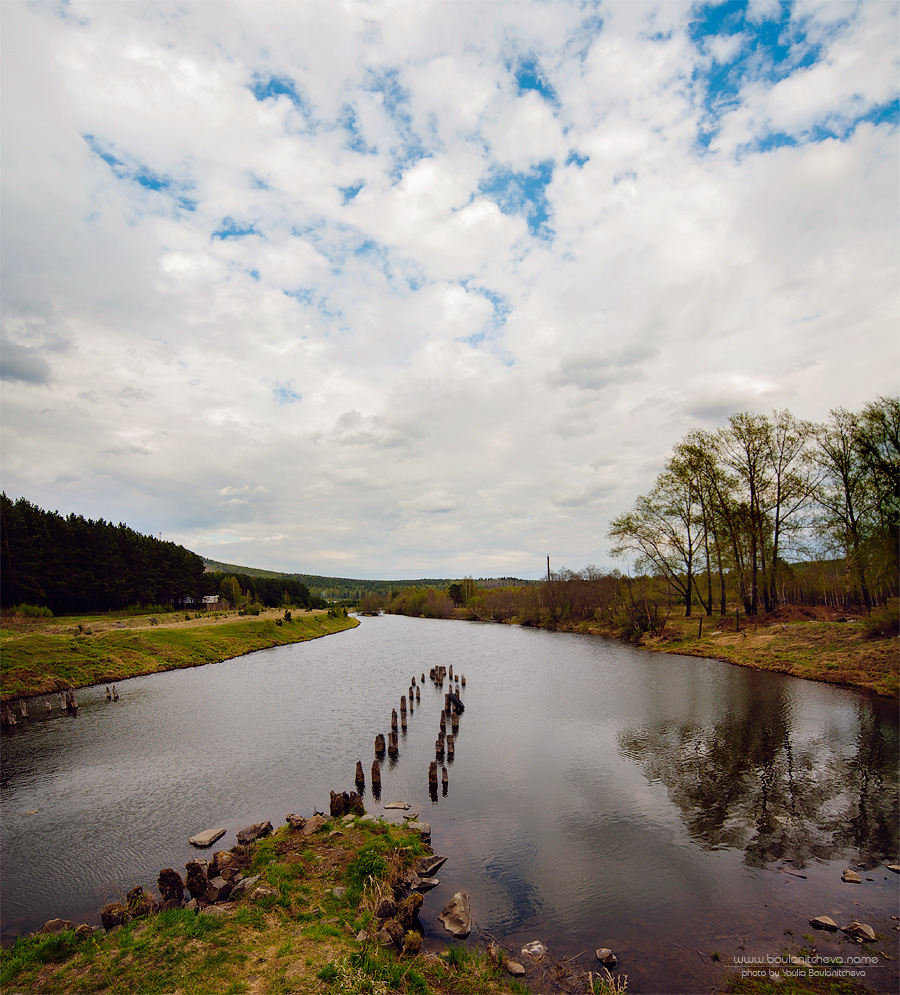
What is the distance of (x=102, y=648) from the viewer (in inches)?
1746

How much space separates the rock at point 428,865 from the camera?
500 inches

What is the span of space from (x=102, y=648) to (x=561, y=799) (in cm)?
4540

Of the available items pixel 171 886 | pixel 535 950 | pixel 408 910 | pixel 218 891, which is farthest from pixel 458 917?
pixel 171 886

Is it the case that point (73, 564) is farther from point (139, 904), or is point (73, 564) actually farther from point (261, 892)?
point (261, 892)

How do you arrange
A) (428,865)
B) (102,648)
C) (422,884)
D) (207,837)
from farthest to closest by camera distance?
(102,648) < (207,837) < (428,865) < (422,884)

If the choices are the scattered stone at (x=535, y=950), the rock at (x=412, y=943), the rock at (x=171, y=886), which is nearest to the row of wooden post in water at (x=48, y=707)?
the rock at (x=171, y=886)

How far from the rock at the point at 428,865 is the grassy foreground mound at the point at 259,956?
160 centimetres

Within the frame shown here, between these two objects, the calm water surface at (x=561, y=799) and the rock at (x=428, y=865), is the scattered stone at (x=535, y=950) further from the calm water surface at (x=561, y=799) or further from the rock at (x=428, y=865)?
the rock at (x=428, y=865)

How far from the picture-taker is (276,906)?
34.6 feet

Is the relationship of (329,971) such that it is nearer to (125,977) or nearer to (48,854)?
(125,977)

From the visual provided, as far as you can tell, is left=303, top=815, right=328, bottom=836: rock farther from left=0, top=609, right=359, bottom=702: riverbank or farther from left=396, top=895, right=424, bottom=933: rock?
left=0, top=609, right=359, bottom=702: riverbank

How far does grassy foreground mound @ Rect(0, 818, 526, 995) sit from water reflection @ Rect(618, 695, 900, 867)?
30.9ft

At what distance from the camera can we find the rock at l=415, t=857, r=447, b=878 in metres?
12.7

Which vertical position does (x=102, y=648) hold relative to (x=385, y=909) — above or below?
above
